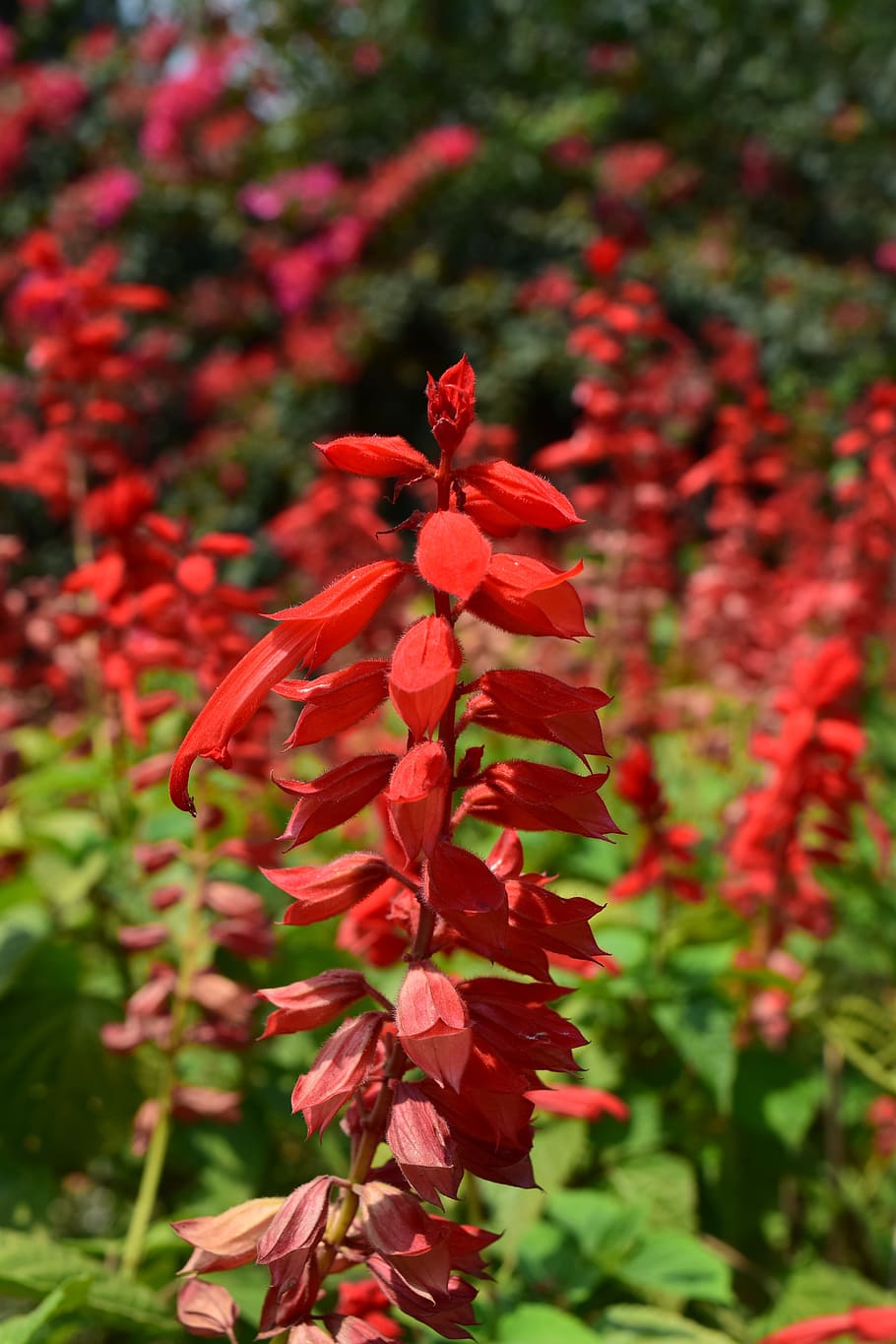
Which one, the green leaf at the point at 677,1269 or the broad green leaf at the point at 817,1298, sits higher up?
the green leaf at the point at 677,1269

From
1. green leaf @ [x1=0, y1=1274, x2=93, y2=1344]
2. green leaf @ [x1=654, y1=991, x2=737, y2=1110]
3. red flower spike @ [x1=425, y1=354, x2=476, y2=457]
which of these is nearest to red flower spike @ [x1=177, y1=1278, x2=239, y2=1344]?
green leaf @ [x1=0, y1=1274, x2=93, y2=1344]

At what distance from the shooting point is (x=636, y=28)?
903 cm

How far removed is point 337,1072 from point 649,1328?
863 mm

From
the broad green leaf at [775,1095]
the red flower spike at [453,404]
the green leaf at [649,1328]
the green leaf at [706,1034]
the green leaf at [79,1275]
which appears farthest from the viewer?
the broad green leaf at [775,1095]

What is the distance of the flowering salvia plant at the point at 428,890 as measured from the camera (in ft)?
2.55

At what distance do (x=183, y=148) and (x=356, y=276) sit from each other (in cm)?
186

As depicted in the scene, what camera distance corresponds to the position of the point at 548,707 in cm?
81

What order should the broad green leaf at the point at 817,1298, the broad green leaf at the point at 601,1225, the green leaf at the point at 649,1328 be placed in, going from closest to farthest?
the green leaf at the point at 649,1328
the broad green leaf at the point at 601,1225
the broad green leaf at the point at 817,1298

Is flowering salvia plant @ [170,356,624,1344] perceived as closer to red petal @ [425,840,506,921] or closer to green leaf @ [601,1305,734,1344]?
red petal @ [425,840,506,921]

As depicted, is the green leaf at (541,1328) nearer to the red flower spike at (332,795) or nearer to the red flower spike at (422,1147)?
the red flower spike at (422,1147)

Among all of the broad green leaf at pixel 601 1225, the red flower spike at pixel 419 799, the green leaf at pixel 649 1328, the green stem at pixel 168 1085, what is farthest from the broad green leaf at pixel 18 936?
the red flower spike at pixel 419 799

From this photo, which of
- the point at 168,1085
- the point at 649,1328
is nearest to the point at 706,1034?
the point at 649,1328

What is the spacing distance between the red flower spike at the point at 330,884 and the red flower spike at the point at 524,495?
29cm

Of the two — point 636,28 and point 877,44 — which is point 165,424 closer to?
point 636,28
